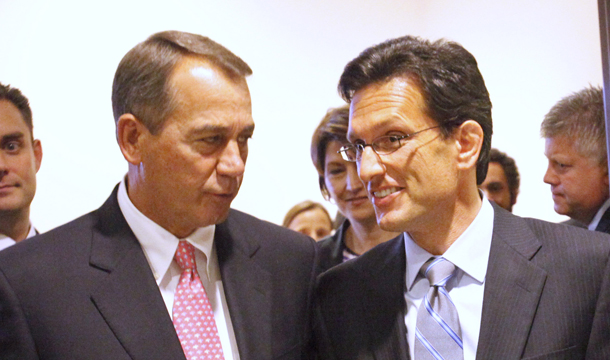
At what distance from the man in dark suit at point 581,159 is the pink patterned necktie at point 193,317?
4.15 ft

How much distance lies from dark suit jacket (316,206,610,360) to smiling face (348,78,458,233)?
0.18 metres

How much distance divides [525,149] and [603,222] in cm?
126

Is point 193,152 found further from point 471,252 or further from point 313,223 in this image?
point 313,223

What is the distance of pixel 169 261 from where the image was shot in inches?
69.6

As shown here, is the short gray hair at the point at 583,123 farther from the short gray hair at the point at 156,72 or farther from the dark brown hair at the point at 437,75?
the short gray hair at the point at 156,72

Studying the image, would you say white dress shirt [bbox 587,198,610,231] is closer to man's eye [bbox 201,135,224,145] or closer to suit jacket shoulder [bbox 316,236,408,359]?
suit jacket shoulder [bbox 316,236,408,359]

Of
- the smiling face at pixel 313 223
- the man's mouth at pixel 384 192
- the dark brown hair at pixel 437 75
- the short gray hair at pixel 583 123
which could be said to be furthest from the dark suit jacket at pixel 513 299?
the smiling face at pixel 313 223

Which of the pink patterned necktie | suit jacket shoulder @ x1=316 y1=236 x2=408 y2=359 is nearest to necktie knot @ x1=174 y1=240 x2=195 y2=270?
the pink patterned necktie

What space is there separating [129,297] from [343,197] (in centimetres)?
126

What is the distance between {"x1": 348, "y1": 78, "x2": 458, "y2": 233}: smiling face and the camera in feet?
5.76

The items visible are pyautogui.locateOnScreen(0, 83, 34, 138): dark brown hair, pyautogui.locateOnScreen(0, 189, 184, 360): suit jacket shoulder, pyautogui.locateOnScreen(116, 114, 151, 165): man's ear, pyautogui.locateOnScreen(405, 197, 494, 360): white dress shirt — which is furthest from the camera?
pyautogui.locateOnScreen(0, 83, 34, 138): dark brown hair

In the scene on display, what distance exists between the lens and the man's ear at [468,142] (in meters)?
1.82

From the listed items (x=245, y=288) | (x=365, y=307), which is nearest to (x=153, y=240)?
(x=245, y=288)

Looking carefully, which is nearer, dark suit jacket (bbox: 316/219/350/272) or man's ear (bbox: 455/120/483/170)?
man's ear (bbox: 455/120/483/170)
